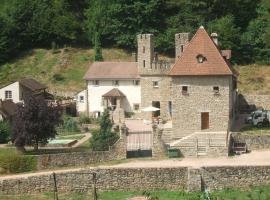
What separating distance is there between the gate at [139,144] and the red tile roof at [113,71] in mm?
13074

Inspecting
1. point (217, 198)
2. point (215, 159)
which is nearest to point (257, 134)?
point (215, 159)

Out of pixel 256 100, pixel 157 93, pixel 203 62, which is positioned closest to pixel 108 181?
pixel 203 62

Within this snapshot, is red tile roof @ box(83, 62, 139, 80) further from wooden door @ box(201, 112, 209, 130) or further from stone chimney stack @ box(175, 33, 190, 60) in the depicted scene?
wooden door @ box(201, 112, 209, 130)

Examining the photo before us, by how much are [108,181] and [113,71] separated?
26430 mm

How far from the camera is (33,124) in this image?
1731 inches

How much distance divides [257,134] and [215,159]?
489 centimetres

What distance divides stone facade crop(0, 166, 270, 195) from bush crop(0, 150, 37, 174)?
8.77 ft

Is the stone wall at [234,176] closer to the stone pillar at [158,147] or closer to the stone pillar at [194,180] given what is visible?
the stone pillar at [194,180]

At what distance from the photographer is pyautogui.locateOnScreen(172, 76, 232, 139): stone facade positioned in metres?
46.7

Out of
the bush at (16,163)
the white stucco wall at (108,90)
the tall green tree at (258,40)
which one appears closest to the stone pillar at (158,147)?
the bush at (16,163)

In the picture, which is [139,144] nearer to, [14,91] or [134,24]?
[14,91]

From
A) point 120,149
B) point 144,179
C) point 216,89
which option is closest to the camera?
point 144,179

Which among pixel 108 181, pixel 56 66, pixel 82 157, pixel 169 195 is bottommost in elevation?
pixel 169 195

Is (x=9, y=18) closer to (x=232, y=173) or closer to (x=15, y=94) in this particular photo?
(x=15, y=94)
